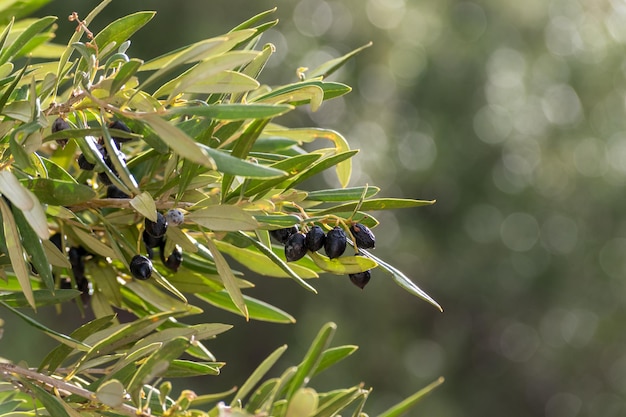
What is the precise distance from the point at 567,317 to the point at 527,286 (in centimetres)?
21

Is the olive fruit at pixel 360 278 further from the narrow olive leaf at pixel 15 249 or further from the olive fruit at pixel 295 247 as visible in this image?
the narrow olive leaf at pixel 15 249

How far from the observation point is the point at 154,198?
1.35 ft

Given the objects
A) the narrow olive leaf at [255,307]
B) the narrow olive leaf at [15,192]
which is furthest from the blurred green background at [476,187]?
the narrow olive leaf at [15,192]

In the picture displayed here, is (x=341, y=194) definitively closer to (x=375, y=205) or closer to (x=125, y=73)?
(x=375, y=205)

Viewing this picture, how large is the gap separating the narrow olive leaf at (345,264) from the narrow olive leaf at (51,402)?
0.13 metres

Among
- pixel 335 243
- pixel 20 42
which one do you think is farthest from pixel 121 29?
pixel 335 243

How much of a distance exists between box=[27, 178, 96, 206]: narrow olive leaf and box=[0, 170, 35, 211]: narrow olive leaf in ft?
0.14

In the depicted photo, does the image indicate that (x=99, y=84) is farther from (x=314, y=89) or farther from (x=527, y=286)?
(x=527, y=286)

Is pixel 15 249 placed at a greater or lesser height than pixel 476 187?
greater

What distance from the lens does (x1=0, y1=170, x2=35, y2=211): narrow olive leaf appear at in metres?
0.32

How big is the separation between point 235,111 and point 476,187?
3292 millimetres

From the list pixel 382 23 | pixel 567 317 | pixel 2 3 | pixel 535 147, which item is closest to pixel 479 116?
pixel 535 147

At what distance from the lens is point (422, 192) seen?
354 centimetres

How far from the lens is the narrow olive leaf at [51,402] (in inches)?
14.5
